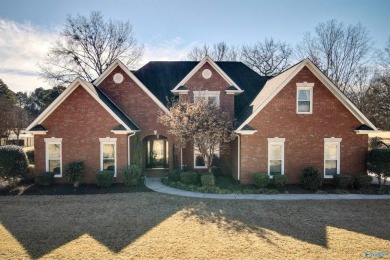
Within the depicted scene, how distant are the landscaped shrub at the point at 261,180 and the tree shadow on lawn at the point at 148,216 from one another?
2.33 meters

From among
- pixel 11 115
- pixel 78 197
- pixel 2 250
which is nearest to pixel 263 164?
pixel 78 197

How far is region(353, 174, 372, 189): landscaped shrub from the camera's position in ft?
45.2

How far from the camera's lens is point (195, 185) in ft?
47.9

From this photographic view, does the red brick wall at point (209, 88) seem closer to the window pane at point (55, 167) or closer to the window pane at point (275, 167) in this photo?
the window pane at point (275, 167)

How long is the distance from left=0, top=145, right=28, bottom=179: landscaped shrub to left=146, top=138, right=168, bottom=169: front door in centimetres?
791

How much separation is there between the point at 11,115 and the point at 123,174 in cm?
3246

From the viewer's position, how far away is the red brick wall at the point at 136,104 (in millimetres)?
17531

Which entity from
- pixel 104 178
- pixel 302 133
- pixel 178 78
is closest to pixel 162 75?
pixel 178 78

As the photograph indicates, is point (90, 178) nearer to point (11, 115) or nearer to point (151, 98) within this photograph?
point (151, 98)

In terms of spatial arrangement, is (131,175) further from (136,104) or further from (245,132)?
(245,132)

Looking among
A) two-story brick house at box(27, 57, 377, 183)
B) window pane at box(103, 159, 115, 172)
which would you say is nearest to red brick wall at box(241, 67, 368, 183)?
two-story brick house at box(27, 57, 377, 183)

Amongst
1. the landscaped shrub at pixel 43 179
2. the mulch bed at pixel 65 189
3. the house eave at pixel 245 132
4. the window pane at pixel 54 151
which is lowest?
the mulch bed at pixel 65 189

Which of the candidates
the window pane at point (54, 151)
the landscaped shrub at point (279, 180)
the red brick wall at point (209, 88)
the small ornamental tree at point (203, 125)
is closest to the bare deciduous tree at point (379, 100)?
the red brick wall at point (209, 88)

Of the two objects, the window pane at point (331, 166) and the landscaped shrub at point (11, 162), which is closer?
the landscaped shrub at point (11, 162)
